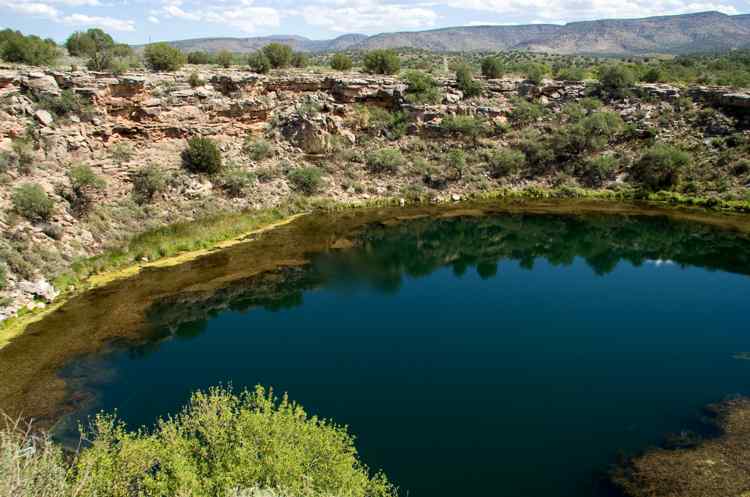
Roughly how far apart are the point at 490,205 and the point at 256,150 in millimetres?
17163

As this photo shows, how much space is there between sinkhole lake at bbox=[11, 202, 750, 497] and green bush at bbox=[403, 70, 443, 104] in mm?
17774

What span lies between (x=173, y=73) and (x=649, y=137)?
119 feet

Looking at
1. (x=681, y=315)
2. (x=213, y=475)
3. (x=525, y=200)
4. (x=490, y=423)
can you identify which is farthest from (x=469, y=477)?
(x=525, y=200)

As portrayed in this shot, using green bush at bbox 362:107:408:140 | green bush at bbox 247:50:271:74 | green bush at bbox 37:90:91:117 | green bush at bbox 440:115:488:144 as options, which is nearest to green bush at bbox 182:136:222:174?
green bush at bbox 37:90:91:117

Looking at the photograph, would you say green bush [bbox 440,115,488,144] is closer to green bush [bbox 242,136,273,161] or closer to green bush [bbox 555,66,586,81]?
green bush [bbox 555,66,586,81]

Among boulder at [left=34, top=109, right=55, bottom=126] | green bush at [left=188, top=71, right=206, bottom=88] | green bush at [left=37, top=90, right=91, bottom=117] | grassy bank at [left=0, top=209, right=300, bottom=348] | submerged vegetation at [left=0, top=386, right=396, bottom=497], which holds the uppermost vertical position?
green bush at [left=188, top=71, right=206, bottom=88]

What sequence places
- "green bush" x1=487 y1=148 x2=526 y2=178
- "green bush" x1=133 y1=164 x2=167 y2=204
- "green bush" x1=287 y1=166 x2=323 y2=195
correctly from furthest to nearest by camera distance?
1. "green bush" x1=487 y1=148 x2=526 y2=178
2. "green bush" x1=287 y1=166 x2=323 y2=195
3. "green bush" x1=133 y1=164 x2=167 y2=204

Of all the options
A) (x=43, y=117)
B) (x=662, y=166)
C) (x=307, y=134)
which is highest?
(x=43, y=117)

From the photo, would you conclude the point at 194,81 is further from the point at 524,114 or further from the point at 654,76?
the point at 654,76

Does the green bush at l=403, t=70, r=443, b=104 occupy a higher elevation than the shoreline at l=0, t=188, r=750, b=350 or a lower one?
higher

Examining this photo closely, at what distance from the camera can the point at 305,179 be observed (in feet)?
123

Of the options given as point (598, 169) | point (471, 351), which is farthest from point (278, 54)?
point (471, 351)

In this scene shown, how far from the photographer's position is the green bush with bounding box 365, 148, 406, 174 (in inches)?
1596

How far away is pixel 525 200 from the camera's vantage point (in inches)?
1558
